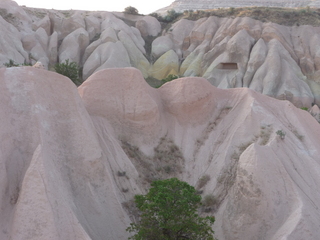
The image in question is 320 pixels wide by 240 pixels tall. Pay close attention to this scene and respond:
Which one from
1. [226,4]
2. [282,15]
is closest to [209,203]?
[282,15]

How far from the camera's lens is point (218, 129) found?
818 inches

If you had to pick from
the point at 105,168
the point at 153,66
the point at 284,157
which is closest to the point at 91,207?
the point at 105,168

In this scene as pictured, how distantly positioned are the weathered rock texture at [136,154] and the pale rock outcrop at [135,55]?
23.5m

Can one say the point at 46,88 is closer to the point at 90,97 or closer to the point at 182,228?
the point at 90,97

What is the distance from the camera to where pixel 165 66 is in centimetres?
4716

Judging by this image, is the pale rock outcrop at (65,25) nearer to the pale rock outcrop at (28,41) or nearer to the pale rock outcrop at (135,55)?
the pale rock outcrop at (28,41)

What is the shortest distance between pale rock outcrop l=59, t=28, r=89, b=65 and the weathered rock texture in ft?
77.7

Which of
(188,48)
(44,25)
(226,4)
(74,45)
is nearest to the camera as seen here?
(74,45)

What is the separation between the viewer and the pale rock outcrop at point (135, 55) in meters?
45.2

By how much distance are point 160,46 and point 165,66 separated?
4.54 m

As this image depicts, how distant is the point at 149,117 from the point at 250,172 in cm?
649

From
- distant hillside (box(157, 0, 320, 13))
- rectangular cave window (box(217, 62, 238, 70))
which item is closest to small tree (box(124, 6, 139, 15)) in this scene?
distant hillside (box(157, 0, 320, 13))

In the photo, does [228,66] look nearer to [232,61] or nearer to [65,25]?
[232,61]

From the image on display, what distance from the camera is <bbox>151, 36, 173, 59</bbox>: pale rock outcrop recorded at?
49938 mm
